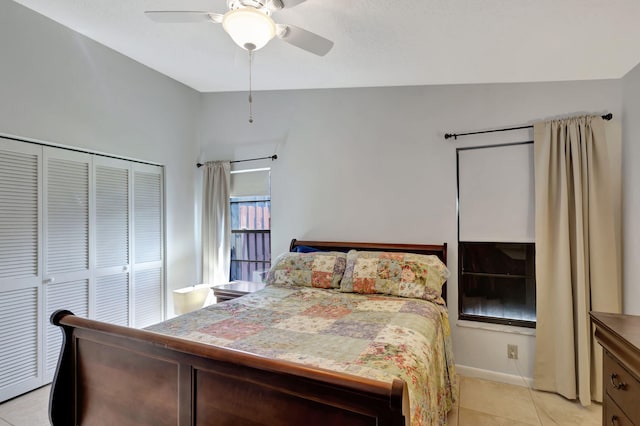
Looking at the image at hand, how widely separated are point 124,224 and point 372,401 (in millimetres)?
3185

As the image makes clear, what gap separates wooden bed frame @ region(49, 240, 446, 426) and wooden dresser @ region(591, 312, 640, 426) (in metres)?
0.79

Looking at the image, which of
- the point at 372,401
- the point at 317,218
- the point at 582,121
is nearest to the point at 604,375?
the point at 372,401

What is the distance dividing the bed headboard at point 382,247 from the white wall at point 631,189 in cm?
120

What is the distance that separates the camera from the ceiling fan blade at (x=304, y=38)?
68.5 inches

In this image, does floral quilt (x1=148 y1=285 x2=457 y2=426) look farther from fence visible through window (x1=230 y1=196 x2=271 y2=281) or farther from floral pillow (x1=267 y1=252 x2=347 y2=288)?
fence visible through window (x1=230 y1=196 x2=271 y2=281)

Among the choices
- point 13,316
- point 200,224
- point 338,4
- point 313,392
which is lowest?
point 13,316

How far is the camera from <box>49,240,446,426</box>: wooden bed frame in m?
1.04

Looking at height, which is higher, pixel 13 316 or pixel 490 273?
pixel 490 273

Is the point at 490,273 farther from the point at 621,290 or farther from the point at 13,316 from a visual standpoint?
the point at 13,316

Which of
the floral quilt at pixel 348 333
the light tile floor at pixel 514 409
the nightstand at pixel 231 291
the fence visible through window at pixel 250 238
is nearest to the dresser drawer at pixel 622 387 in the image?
the floral quilt at pixel 348 333

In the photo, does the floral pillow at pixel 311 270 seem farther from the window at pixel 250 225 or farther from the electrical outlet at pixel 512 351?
the electrical outlet at pixel 512 351

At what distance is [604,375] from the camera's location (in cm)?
135

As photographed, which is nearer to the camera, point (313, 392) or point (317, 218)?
point (313, 392)

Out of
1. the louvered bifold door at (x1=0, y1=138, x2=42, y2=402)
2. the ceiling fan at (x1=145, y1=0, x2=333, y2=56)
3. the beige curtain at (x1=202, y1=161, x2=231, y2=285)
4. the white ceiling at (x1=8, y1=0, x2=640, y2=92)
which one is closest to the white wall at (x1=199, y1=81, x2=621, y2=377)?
the white ceiling at (x1=8, y1=0, x2=640, y2=92)
